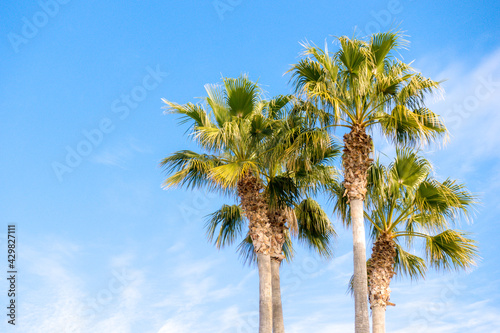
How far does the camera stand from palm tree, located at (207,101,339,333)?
1612 centimetres

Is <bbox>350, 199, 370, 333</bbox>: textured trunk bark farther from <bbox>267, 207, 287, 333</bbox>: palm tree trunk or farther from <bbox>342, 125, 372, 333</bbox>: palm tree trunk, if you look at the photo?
<bbox>267, 207, 287, 333</bbox>: palm tree trunk

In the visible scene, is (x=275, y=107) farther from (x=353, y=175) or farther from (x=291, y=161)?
(x=353, y=175)

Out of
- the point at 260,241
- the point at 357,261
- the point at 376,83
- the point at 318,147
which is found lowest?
the point at 357,261

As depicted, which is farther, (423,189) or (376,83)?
(423,189)

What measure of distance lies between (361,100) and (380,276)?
17.6 feet

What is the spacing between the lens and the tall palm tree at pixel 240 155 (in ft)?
54.8

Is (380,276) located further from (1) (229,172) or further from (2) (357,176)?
(1) (229,172)

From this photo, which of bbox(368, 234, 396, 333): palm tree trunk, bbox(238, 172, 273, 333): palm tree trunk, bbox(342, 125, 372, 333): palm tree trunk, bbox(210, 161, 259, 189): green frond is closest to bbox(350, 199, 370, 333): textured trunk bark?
bbox(342, 125, 372, 333): palm tree trunk

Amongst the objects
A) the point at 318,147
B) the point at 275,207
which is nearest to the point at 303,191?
the point at 275,207

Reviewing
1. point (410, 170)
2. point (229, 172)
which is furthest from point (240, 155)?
point (410, 170)

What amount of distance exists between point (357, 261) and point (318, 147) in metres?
3.33

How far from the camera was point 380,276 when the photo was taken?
1719 cm

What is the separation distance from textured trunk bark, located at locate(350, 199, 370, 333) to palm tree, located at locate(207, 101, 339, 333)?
1903mm

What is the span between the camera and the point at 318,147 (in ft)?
52.9
